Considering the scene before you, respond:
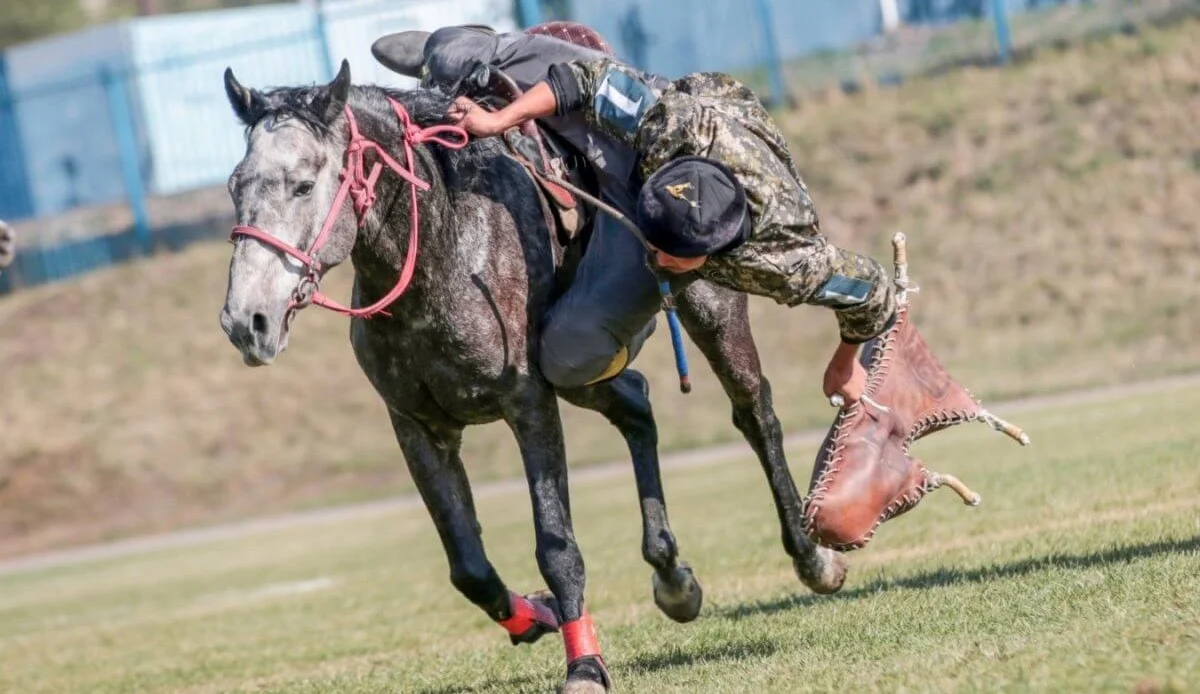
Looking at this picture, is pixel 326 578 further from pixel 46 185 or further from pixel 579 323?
pixel 46 185

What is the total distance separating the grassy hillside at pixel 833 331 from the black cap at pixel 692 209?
13753 mm

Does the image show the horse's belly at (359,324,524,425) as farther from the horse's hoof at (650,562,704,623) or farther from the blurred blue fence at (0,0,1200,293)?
the blurred blue fence at (0,0,1200,293)

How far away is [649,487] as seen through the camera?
744 centimetres

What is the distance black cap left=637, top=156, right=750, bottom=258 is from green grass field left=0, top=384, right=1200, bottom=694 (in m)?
1.37

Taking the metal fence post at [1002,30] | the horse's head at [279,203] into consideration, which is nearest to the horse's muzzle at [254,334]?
the horse's head at [279,203]

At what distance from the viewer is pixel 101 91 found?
27.8 metres

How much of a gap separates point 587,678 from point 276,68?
2174 centimetres

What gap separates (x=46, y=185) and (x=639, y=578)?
21167 mm

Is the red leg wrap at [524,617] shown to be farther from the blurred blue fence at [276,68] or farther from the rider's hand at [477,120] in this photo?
the blurred blue fence at [276,68]

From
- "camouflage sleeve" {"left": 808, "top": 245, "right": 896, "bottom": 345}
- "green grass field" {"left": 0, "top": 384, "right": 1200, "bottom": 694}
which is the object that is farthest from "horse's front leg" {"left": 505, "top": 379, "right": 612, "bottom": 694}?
"camouflage sleeve" {"left": 808, "top": 245, "right": 896, "bottom": 345}

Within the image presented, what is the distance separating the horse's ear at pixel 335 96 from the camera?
227 inches

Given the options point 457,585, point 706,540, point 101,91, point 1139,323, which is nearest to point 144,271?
point 101,91

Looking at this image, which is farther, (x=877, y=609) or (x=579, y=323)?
(x=877, y=609)

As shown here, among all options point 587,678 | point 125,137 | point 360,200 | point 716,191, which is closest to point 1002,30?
point 125,137
